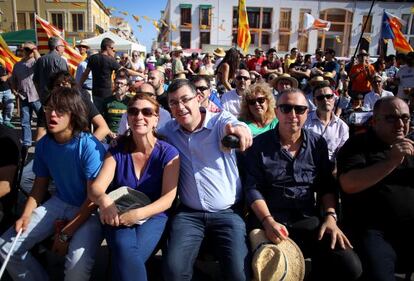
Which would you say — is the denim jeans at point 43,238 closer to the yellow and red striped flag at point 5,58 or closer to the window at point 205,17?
the yellow and red striped flag at point 5,58

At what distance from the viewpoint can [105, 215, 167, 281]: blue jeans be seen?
2.08 metres

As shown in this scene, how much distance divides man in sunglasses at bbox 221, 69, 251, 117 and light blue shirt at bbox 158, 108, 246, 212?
2248 mm

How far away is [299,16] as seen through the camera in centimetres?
4881

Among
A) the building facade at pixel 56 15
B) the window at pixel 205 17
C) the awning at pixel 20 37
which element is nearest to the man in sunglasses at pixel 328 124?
the awning at pixel 20 37

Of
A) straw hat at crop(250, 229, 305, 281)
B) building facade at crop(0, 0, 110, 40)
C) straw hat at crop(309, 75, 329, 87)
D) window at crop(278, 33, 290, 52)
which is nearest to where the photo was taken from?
straw hat at crop(250, 229, 305, 281)

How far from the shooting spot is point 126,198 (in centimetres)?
231

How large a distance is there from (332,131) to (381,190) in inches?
54.8

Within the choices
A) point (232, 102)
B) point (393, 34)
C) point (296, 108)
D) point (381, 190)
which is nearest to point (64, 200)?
point (296, 108)

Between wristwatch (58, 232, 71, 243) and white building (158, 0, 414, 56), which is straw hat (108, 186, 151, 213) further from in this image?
white building (158, 0, 414, 56)

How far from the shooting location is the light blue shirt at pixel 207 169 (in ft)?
8.11

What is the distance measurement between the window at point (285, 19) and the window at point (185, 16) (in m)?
13.4

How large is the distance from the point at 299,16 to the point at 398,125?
51247mm

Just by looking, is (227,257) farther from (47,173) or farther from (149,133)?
(47,173)

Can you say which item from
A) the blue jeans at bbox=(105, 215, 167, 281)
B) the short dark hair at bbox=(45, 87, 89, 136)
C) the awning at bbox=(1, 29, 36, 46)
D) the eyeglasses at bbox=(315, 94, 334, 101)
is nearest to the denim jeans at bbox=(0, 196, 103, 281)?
the blue jeans at bbox=(105, 215, 167, 281)
